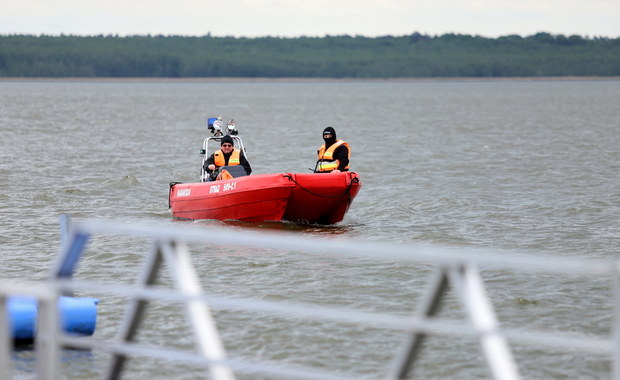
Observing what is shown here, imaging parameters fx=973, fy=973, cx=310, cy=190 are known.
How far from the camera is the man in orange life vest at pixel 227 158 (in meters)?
14.7

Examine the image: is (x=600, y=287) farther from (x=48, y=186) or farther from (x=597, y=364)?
(x=48, y=186)

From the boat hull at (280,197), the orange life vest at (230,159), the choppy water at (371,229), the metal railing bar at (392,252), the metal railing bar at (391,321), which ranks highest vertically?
the metal railing bar at (392,252)

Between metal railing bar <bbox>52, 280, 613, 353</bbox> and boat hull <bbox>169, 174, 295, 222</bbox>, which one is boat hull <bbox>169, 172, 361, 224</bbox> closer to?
boat hull <bbox>169, 174, 295, 222</bbox>

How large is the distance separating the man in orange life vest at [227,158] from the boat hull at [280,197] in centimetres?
34

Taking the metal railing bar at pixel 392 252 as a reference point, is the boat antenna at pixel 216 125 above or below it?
below

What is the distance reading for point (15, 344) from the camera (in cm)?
739

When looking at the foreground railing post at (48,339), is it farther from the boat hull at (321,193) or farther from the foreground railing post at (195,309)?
the boat hull at (321,193)

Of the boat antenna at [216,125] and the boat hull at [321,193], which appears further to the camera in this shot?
the boat antenna at [216,125]

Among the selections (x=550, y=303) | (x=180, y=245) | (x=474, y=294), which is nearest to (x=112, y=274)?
(x=550, y=303)

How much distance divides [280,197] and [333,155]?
116 centimetres

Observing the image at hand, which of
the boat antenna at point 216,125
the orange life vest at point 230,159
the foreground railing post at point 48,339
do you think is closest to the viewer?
the foreground railing post at point 48,339

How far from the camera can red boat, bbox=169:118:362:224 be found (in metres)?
13.9

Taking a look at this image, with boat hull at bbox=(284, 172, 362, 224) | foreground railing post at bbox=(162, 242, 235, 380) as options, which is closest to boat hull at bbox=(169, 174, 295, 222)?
boat hull at bbox=(284, 172, 362, 224)

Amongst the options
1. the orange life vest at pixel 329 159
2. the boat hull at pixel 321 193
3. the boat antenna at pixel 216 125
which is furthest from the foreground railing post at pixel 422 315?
the boat antenna at pixel 216 125
